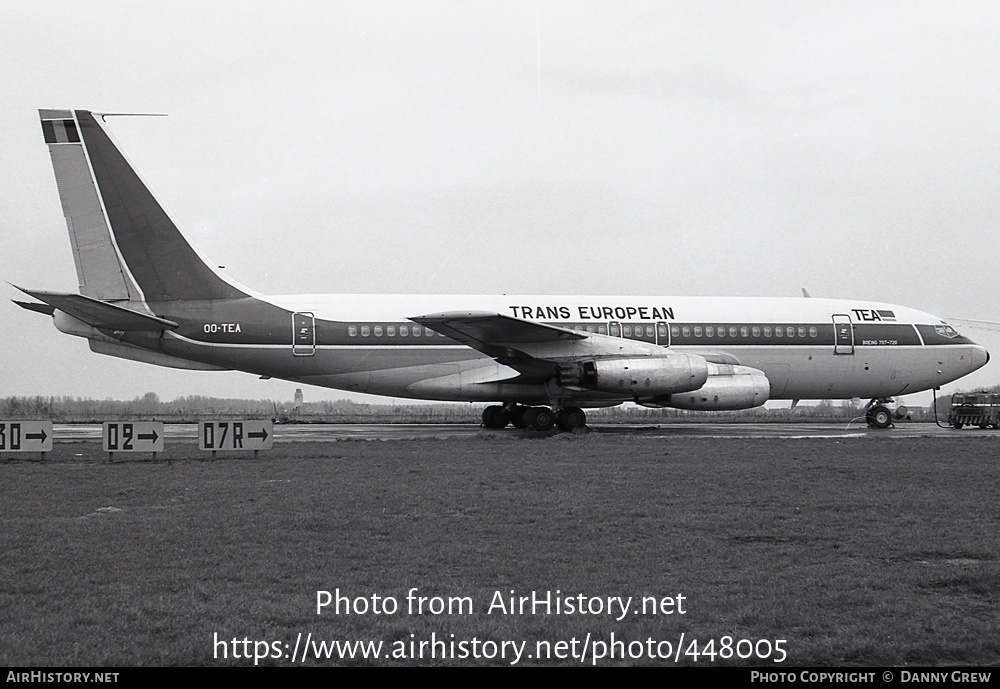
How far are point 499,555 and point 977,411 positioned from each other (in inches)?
1048

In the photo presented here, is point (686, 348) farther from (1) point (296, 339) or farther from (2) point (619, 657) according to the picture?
(2) point (619, 657)

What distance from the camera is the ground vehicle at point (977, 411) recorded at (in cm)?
2861

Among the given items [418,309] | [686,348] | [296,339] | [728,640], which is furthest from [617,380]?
[728,640]

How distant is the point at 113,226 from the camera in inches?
845

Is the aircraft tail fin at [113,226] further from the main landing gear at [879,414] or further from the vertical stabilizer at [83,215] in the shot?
the main landing gear at [879,414]

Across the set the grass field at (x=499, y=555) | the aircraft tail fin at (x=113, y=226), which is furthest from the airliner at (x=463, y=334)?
the grass field at (x=499, y=555)

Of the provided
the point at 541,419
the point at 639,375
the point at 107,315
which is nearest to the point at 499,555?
the point at 639,375

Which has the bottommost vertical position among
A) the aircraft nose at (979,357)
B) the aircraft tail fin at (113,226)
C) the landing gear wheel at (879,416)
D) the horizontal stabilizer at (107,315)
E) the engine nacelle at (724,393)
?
the landing gear wheel at (879,416)

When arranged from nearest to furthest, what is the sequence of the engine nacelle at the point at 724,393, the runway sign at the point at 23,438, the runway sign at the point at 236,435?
1. the runway sign at the point at 23,438
2. the runway sign at the point at 236,435
3. the engine nacelle at the point at 724,393

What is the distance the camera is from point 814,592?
6020 mm

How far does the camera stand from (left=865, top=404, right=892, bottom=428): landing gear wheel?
27.3m

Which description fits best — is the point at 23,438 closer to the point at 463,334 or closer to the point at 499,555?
the point at 463,334

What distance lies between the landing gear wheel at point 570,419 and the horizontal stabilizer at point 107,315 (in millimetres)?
9543

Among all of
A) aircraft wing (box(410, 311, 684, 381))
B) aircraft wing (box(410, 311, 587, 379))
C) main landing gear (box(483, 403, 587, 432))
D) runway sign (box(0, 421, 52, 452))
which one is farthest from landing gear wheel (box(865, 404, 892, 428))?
runway sign (box(0, 421, 52, 452))
